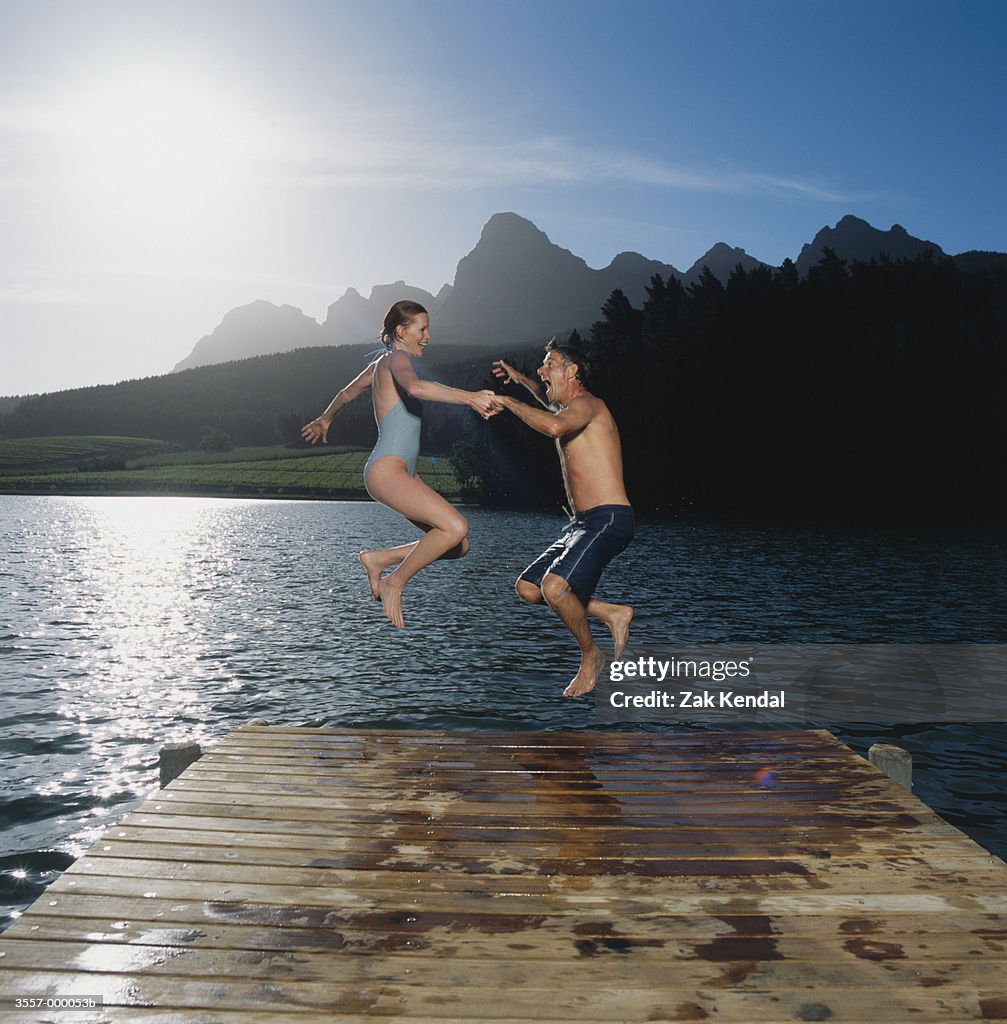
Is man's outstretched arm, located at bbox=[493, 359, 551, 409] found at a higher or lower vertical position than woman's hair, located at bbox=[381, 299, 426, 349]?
lower

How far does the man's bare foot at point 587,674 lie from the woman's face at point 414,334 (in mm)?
2386

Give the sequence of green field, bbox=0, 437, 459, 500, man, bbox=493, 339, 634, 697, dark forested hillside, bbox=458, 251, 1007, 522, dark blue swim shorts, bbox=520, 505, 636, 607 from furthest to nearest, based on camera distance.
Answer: green field, bbox=0, 437, 459, 500 < dark forested hillside, bbox=458, 251, 1007, 522 < dark blue swim shorts, bbox=520, 505, 636, 607 < man, bbox=493, 339, 634, 697

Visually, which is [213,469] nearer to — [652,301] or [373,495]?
[652,301]

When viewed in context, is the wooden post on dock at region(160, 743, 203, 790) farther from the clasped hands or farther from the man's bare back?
the clasped hands

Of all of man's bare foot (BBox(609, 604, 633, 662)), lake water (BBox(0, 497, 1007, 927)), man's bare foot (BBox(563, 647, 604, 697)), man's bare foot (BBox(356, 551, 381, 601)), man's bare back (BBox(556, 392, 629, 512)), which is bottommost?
lake water (BBox(0, 497, 1007, 927))

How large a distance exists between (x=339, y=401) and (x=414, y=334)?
25.9 inches

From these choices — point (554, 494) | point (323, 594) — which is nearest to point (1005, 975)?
point (323, 594)

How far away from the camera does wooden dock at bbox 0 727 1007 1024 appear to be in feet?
13.9

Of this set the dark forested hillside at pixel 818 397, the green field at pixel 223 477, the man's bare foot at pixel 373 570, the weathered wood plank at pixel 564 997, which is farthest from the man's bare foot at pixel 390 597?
the green field at pixel 223 477

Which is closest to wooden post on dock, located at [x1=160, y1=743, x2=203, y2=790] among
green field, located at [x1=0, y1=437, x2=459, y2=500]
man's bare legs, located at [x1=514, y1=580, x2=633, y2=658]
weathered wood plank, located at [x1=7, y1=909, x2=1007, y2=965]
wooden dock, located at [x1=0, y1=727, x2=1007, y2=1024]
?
wooden dock, located at [x1=0, y1=727, x2=1007, y2=1024]

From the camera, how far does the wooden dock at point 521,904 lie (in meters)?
4.24

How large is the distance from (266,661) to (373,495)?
75.0 feet

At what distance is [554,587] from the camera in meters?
4.52

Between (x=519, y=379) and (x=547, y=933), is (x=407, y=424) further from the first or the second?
(x=547, y=933)
